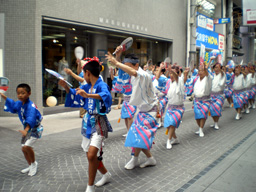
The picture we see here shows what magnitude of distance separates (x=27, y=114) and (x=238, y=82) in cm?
830

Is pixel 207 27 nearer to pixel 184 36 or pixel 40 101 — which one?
pixel 184 36

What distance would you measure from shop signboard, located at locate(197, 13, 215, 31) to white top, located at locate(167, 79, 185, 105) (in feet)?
51.7

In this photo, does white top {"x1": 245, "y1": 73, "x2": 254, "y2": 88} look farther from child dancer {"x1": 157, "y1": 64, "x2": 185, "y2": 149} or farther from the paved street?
child dancer {"x1": 157, "y1": 64, "x2": 185, "y2": 149}

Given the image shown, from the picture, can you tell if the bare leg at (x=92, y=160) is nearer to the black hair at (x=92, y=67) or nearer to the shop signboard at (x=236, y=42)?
the black hair at (x=92, y=67)

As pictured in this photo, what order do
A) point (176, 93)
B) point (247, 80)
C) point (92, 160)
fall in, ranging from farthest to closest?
point (247, 80) < point (176, 93) < point (92, 160)

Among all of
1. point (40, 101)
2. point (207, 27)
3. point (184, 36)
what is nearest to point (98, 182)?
point (40, 101)

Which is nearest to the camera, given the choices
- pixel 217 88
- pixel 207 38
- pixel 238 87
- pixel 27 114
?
pixel 27 114

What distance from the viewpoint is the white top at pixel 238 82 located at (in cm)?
985

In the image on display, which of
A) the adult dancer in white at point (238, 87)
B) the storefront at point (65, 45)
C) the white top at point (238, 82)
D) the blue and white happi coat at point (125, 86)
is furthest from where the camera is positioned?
the storefront at point (65, 45)

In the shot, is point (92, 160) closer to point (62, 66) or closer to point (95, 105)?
point (95, 105)

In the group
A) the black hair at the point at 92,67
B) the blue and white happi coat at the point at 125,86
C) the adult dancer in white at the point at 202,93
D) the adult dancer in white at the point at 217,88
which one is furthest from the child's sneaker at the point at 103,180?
the adult dancer in white at the point at 217,88

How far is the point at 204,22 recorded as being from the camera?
21.2 m

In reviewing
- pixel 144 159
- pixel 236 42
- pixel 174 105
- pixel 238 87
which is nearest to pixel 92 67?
pixel 144 159

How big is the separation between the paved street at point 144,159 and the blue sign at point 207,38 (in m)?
13.8
